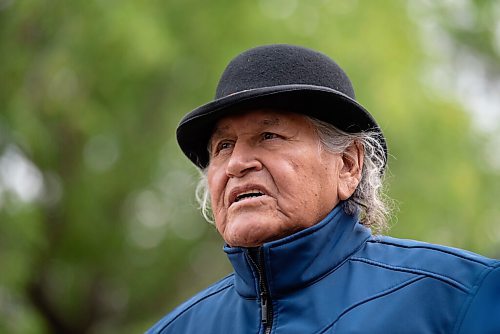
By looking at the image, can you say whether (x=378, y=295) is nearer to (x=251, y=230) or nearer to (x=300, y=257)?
(x=300, y=257)

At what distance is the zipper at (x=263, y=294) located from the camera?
276 cm

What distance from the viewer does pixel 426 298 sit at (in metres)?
2.54

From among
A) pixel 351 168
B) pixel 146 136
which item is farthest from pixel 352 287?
pixel 146 136

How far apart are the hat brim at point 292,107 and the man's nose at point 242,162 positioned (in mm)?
128

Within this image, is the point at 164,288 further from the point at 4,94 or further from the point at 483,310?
the point at 483,310

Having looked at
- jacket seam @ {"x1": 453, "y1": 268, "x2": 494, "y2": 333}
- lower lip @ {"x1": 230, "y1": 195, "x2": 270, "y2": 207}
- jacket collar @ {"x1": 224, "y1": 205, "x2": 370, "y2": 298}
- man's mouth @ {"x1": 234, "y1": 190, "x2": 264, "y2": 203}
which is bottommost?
jacket seam @ {"x1": 453, "y1": 268, "x2": 494, "y2": 333}

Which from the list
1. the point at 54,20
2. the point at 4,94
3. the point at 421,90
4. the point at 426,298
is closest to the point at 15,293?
the point at 4,94

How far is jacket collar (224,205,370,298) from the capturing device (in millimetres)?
2730

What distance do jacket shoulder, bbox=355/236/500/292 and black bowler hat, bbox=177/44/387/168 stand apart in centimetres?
43

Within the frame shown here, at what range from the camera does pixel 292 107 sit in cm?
288

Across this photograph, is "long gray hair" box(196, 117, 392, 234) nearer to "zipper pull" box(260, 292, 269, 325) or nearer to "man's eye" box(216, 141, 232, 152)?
"man's eye" box(216, 141, 232, 152)

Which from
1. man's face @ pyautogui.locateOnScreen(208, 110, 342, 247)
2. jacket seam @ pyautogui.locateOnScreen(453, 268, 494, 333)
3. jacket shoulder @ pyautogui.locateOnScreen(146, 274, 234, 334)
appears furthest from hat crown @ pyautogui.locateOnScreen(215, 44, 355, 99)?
jacket seam @ pyautogui.locateOnScreen(453, 268, 494, 333)

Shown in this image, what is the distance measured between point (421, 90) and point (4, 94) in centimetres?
444

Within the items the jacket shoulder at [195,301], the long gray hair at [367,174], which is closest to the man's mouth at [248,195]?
the long gray hair at [367,174]
